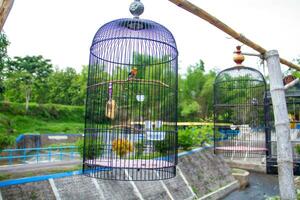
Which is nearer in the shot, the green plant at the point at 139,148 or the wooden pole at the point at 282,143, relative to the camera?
the wooden pole at the point at 282,143

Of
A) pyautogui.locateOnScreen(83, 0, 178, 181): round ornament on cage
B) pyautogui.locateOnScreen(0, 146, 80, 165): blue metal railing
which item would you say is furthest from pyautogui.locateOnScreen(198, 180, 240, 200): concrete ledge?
pyautogui.locateOnScreen(83, 0, 178, 181): round ornament on cage

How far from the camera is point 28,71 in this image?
66.3 ft

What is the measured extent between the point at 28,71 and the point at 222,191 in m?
16.3

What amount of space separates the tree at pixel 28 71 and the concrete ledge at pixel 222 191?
536 inches

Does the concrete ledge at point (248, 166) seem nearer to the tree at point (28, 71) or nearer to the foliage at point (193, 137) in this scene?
the foliage at point (193, 137)

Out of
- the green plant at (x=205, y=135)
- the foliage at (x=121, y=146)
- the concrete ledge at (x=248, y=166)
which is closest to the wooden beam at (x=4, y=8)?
the foliage at (x=121, y=146)

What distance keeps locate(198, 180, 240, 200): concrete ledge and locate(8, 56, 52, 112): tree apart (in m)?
13.6

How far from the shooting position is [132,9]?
2.27 m

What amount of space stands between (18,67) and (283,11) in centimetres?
1990

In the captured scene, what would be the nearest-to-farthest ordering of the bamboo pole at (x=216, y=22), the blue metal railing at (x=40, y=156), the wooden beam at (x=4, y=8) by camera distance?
the wooden beam at (x=4, y=8)
the bamboo pole at (x=216, y=22)
the blue metal railing at (x=40, y=156)

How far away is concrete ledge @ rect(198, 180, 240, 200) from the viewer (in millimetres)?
7934

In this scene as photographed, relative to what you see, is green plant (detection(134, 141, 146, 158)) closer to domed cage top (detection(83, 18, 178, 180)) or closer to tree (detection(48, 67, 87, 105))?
domed cage top (detection(83, 18, 178, 180))

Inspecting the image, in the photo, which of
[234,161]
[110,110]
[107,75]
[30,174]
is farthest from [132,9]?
[234,161]

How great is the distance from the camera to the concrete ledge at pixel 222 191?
312 inches
